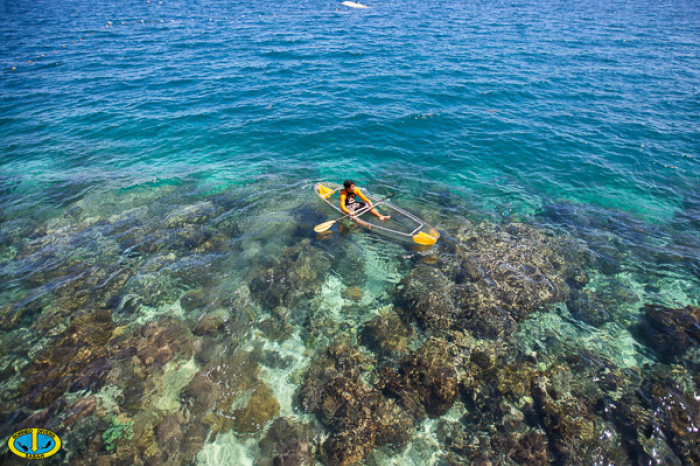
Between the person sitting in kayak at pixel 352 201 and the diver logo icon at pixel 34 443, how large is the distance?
33.3 feet

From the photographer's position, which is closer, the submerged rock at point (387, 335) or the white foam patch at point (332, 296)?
the submerged rock at point (387, 335)

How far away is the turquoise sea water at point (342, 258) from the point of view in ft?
23.5

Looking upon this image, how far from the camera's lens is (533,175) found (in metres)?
16.5

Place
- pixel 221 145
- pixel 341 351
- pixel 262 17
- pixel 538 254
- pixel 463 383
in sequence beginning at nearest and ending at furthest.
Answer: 1. pixel 463 383
2. pixel 341 351
3. pixel 538 254
4. pixel 221 145
5. pixel 262 17

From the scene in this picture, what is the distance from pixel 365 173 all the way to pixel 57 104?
959 inches

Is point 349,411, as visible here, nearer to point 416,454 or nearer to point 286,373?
point 416,454

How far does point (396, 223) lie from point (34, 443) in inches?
454

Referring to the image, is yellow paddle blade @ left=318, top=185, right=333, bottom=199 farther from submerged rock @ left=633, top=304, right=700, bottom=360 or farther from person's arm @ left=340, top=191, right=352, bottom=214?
submerged rock @ left=633, top=304, right=700, bottom=360

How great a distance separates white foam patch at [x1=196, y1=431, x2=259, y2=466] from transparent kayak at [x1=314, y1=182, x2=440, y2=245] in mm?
7900

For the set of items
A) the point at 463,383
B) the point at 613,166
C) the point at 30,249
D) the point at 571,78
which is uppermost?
the point at 571,78

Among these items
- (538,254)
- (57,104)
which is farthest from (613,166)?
(57,104)

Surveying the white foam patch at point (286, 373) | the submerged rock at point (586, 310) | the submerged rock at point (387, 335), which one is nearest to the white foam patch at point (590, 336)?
the submerged rock at point (586, 310)

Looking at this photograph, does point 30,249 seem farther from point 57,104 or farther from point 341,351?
point 57,104

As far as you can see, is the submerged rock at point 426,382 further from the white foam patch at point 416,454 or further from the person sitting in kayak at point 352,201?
the person sitting in kayak at point 352,201
